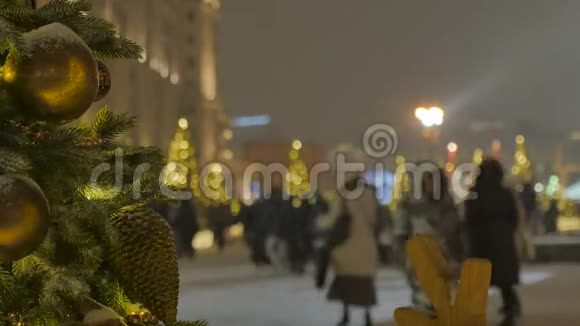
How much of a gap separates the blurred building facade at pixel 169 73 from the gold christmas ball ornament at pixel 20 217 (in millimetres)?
25247

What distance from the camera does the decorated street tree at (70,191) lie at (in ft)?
6.79

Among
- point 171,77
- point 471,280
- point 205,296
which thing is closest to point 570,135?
point 171,77

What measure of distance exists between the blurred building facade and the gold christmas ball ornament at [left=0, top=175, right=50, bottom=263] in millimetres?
25247

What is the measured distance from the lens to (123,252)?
239cm

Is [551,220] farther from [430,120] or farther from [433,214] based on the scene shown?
[433,214]

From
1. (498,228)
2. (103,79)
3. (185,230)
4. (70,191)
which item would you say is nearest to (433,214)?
(498,228)

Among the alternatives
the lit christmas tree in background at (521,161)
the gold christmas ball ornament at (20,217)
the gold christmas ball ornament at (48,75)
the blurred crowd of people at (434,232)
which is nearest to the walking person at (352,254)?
the blurred crowd of people at (434,232)

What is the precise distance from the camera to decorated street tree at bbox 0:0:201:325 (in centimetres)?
207

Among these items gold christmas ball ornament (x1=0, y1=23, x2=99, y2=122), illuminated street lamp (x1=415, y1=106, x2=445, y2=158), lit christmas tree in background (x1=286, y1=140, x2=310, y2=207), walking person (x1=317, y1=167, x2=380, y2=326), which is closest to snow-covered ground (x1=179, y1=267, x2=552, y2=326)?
walking person (x1=317, y1=167, x2=380, y2=326)

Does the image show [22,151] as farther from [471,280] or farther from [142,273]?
[471,280]

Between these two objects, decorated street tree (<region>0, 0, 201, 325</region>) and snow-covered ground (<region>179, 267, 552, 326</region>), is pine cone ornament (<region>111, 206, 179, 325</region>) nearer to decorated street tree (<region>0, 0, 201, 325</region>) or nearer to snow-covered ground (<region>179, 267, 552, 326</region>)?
decorated street tree (<region>0, 0, 201, 325</region>)

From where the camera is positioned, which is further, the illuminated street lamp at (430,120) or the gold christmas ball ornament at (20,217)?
the illuminated street lamp at (430,120)

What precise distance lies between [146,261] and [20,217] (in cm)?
50

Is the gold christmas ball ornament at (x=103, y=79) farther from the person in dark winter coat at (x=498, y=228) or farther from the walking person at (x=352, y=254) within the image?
the person in dark winter coat at (x=498, y=228)
